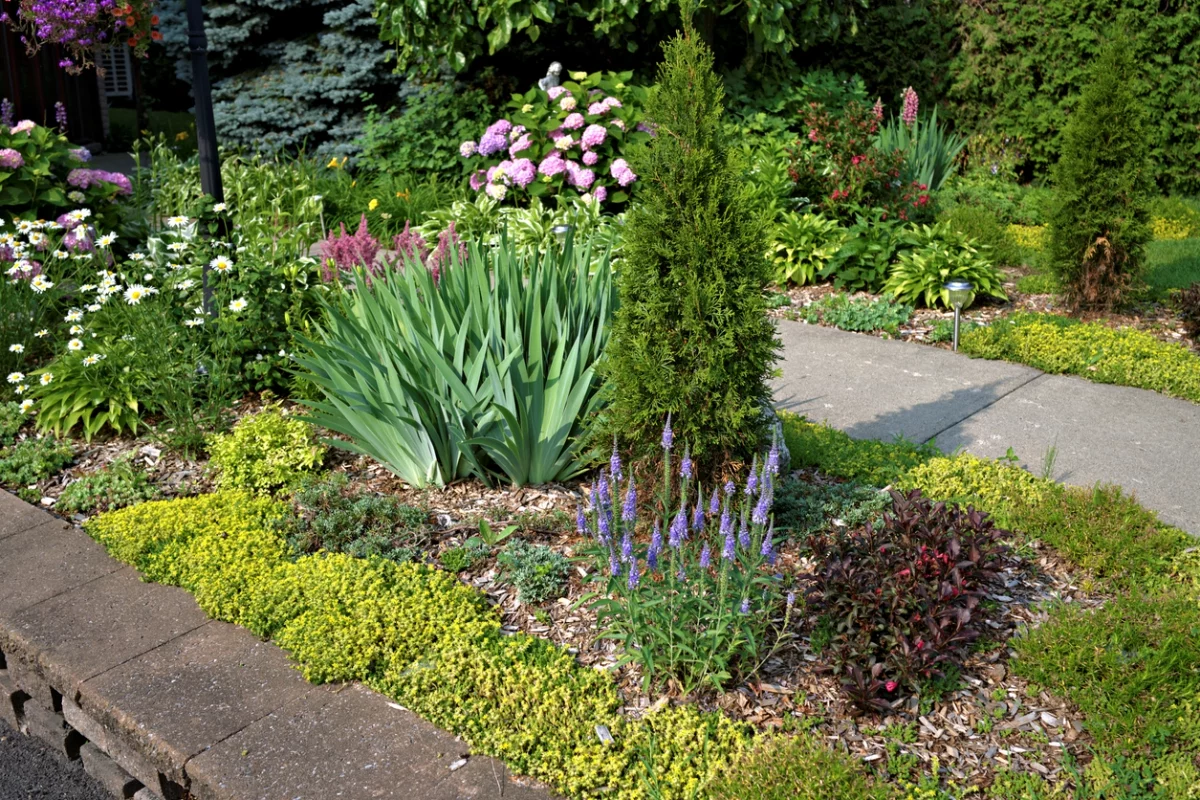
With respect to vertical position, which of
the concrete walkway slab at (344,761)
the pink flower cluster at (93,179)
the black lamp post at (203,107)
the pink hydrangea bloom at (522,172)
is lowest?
the concrete walkway slab at (344,761)

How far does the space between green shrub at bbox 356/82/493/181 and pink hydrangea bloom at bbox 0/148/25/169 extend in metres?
3.68

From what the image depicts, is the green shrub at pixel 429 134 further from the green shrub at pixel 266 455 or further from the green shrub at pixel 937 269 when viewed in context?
the green shrub at pixel 266 455

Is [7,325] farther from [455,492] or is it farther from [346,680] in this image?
[346,680]

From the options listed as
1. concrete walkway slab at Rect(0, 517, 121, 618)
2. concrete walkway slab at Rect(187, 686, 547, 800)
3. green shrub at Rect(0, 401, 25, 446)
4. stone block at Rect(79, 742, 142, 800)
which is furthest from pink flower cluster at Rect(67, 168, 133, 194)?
concrete walkway slab at Rect(187, 686, 547, 800)

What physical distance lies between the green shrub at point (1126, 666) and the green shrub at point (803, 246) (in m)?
4.16

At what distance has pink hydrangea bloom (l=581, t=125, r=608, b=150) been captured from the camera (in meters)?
8.27

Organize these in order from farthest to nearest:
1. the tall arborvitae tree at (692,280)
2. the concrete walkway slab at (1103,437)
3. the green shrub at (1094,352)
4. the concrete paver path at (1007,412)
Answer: the green shrub at (1094,352) → the concrete paver path at (1007,412) → the concrete walkway slab at (1103,437) → the tall arborvitae tree at (692,280)

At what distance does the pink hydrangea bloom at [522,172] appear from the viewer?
832cm

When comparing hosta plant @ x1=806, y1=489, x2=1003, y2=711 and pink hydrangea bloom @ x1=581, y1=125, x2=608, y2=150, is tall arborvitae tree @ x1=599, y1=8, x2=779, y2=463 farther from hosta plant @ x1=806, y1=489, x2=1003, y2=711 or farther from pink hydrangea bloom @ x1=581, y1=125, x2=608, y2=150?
pink hydrangea bloom @ x1=581, y1=125, x2=608, y2=150

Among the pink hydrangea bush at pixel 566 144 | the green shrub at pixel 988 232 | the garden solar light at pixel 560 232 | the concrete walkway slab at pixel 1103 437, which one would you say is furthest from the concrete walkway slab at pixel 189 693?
the green shrub at pixel 988 232

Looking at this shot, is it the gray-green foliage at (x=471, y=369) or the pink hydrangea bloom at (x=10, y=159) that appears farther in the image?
the pink hydrangea bloom at (x=10, y=159)

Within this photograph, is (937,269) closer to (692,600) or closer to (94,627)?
(692,600)

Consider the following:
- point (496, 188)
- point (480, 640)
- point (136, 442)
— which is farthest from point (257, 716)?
point (496, 188)

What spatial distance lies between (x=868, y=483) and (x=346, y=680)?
2.18m
